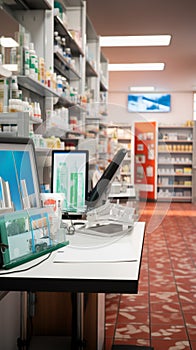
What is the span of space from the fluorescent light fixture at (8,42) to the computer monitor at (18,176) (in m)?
1.62

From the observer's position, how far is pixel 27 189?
7.31ft

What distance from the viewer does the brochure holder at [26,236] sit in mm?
1674

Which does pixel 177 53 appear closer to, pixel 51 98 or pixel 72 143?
pixel 72 143

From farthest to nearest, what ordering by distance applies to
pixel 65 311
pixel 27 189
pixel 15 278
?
pixel 65 311, pixel 27 189, pixel 15 278

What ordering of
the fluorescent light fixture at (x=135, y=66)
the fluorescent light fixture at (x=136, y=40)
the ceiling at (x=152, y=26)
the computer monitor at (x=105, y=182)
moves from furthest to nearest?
the fluorescent light fixture at (x=135, y=66) → the fluorescent light fixture at (x=136, y=40) → the ceiling at (x=152, y=26) → the computer monitor at (x=105, y=182)

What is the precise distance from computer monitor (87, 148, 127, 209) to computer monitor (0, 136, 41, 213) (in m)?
0.34

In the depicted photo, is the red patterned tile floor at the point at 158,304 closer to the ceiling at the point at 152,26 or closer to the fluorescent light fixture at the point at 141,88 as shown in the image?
the ceiling at the point at 152,26

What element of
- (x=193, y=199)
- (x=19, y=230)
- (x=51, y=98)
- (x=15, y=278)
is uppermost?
(x=51, y=98)

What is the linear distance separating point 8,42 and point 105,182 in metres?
1.79

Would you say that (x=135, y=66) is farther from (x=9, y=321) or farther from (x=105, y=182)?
(x=9, y=321)

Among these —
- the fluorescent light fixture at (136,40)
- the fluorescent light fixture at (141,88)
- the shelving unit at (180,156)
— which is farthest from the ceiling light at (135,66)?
the shelving unit at (180,156)

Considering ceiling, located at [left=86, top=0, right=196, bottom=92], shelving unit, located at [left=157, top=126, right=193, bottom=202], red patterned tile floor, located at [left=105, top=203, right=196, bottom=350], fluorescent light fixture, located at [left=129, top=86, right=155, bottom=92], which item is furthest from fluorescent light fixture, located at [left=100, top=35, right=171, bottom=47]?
shelving unit, located at [left=157, top=126, right=193, bottom=202]

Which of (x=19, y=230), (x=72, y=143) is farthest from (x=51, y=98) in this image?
(x=19, y=230)

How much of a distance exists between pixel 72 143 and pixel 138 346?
2.98m
